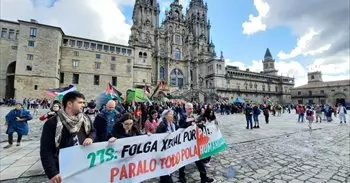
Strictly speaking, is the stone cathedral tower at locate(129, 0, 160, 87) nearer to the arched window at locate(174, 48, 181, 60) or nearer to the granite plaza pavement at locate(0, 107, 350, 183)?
the arched window at locate(174, 48, 181, 60)

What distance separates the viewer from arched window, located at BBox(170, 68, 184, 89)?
5647 cm

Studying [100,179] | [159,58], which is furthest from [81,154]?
[159,58]

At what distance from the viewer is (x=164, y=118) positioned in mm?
4312

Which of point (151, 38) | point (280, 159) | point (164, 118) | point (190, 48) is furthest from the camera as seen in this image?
point (190, 48)

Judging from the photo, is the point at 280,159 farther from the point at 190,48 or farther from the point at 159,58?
the point at 190,48

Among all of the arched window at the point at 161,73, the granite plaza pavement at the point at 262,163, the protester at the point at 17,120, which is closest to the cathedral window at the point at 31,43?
the arched window at the point at 161,73

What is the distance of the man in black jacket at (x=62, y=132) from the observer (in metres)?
2.19

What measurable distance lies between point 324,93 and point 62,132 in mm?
84697

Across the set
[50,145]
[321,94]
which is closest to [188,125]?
[50,145]

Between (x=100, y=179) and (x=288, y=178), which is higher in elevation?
(x=100, y=179)

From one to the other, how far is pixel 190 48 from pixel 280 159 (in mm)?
56736

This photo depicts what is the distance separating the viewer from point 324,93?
66.7m

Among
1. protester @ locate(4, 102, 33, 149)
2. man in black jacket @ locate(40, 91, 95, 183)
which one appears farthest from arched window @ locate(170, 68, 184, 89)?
man in black jacket @ locate(40, 91, 95, 183)

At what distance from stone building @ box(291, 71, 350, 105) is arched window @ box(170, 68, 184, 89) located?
48.3m
